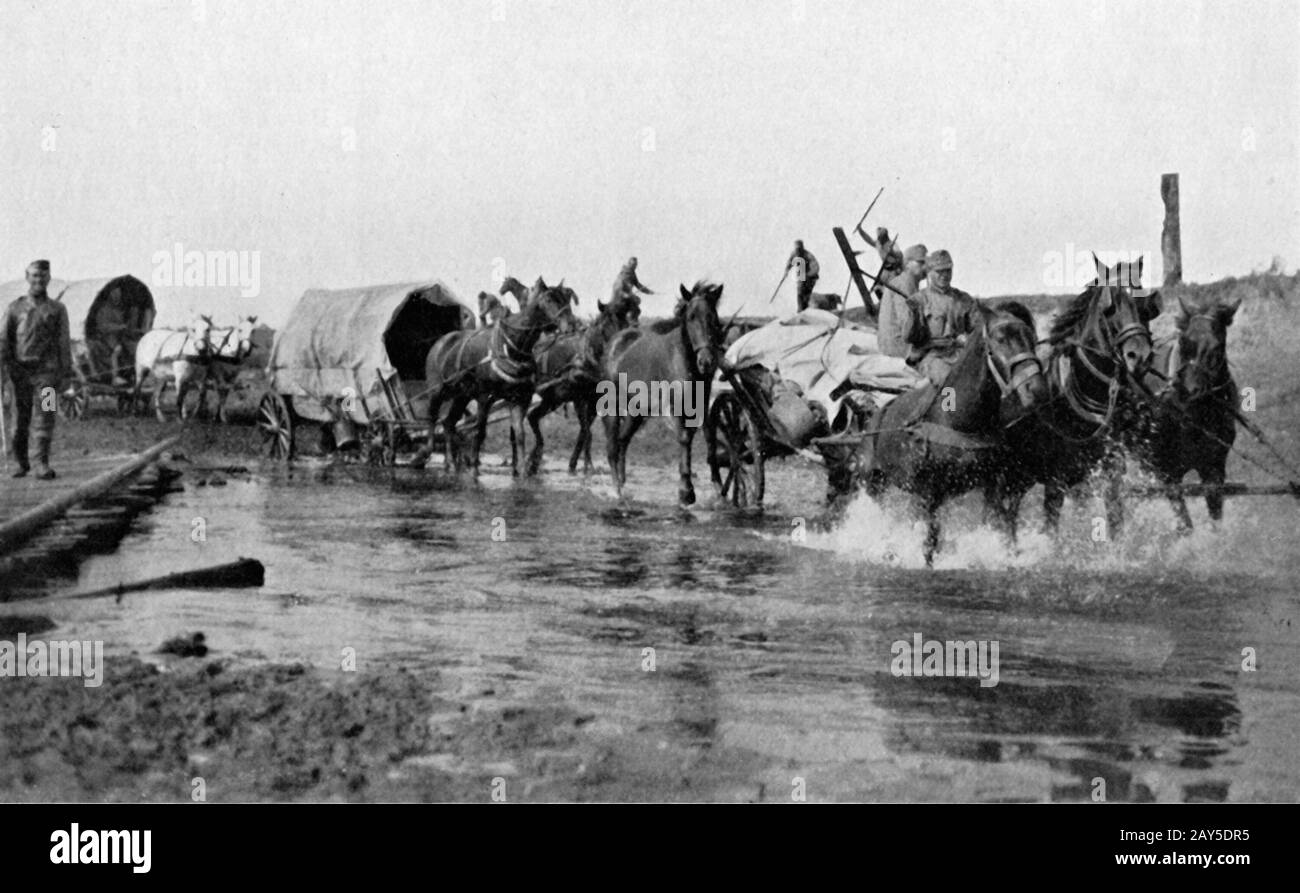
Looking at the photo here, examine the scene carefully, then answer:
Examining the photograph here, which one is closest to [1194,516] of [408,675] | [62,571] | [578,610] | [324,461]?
[578,610]

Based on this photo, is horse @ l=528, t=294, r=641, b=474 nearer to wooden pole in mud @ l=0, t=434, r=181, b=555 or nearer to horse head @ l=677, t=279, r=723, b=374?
horse head @ l=677, t=279, r=723, b=374

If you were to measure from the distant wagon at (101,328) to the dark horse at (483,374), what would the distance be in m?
3.41

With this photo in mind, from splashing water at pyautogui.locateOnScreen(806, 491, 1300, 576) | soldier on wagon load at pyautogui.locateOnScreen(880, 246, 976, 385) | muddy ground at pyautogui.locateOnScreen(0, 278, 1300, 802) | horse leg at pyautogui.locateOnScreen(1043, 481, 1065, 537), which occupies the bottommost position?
muddy ground at pyautogui.locateOnScreen(0, 278, 1300, 802)

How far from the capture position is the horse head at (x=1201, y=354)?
992cm

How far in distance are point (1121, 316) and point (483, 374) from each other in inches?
321

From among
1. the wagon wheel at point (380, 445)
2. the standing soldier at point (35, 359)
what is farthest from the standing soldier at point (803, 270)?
the wagon wheel at point (380, 445)

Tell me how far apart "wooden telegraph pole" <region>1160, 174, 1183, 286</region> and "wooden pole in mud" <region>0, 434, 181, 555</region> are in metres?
8.23

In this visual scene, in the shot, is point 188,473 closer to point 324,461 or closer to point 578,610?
point 324,461

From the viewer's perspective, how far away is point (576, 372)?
15.0 metres

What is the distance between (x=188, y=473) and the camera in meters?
13.5

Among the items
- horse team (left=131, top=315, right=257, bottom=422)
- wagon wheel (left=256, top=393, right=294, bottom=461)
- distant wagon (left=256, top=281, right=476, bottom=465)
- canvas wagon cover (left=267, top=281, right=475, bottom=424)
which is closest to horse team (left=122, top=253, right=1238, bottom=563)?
canvas wagon cover (left=267, top=281, right=475, bottom=424)

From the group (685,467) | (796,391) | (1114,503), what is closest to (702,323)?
(796,391)

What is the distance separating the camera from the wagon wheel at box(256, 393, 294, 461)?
54.8ft

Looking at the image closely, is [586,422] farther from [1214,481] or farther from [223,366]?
[1214,481]
